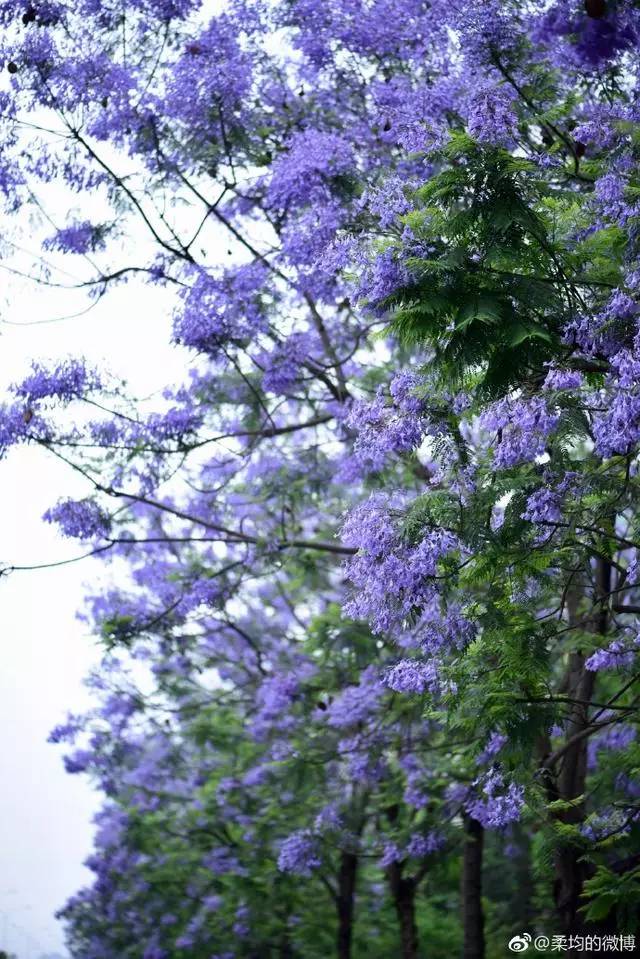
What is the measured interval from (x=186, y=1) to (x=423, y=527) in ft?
14.3

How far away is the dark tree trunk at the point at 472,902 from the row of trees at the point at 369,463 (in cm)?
3

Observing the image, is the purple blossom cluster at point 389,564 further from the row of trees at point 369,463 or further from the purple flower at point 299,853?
the purple flower at point 299,853

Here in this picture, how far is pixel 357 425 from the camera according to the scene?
4.91 m

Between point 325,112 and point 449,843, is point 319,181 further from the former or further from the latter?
point 449,843

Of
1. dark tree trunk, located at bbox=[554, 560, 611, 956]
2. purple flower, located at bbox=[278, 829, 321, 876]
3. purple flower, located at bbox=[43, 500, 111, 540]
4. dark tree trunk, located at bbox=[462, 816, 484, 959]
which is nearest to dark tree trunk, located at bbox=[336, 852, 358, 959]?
dark tree trunk, located at bbox=[462, 816, 484, 959]

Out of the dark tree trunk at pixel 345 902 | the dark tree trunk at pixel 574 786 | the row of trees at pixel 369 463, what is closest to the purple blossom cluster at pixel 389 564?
the row of trees at pixel 369 463

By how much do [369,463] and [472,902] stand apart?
11.8ft

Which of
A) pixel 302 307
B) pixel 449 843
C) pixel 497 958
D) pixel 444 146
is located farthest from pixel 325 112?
pixel 497 958

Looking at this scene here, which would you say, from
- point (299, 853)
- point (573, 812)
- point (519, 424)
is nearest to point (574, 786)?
point (573, 812)

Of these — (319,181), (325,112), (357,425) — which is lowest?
(357,425)

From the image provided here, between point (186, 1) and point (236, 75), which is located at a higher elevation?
point (186, 1)

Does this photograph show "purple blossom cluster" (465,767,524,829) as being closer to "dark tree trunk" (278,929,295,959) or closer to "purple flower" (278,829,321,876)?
"purple flower" (278,829,321,876)

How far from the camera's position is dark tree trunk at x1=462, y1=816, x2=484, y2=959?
8.56 m

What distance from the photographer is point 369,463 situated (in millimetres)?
7090
